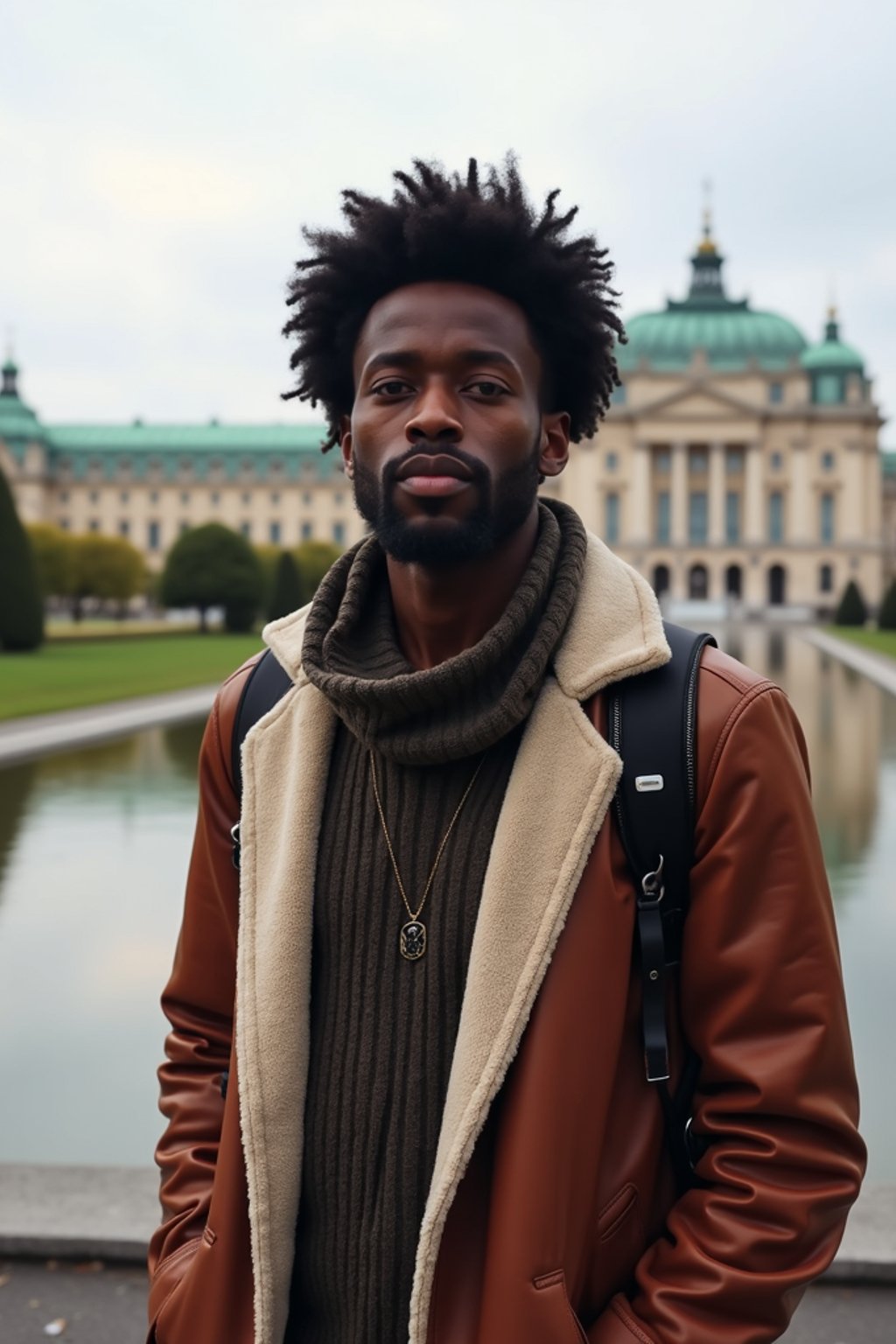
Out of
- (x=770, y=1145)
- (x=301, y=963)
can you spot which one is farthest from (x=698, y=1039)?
(x=301, y=963)

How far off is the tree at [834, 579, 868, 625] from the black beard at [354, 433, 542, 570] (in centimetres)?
5951

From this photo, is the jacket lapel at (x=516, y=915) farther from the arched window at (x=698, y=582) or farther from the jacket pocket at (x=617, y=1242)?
the arched window at (x=698, y=582)

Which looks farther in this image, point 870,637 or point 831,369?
point 831,369

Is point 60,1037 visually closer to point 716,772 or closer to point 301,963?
point 301,963

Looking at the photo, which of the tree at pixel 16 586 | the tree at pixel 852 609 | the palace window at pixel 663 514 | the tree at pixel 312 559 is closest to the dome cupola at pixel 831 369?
the palace window at pixel 663 514

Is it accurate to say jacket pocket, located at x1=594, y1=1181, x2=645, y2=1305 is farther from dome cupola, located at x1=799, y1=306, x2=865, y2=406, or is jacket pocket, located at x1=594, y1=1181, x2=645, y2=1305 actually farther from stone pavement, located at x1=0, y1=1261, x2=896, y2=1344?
dome cupola, located at x1=799, y1=306, x2=865, y2=406

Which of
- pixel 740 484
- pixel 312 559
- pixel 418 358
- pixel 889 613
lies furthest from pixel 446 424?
pixel 740 484

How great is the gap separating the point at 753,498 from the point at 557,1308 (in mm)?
82128

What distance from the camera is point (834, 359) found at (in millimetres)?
83938

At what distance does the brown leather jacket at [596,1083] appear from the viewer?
171cm

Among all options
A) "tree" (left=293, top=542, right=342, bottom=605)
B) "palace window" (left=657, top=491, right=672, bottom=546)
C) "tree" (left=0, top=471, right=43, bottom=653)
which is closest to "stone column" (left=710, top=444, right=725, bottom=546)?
"palace window" (left=657, top=491, right=672, bottom=546)

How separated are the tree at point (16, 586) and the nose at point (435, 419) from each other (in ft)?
95.5

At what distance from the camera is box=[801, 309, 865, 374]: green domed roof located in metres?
83.4

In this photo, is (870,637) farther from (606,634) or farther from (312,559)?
(606,634)
